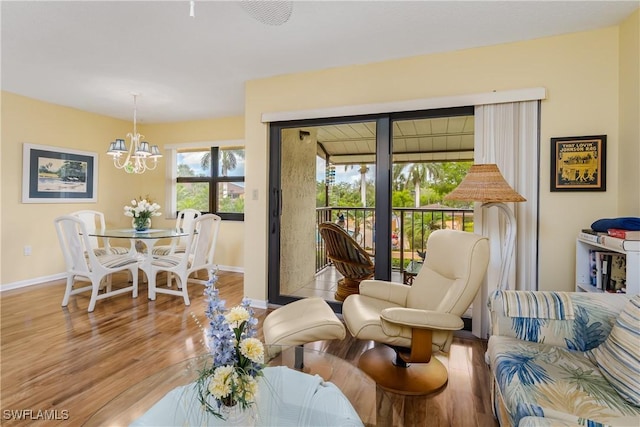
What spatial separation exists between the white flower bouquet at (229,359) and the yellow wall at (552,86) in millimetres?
2557

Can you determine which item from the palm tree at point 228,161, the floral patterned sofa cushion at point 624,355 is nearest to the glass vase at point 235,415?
the floral patterned sofa cushion at point 624,355

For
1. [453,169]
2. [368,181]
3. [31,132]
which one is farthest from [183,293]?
[453,169]

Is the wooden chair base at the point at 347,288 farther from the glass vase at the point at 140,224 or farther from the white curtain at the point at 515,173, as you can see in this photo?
the glass vase at the point at 140,224

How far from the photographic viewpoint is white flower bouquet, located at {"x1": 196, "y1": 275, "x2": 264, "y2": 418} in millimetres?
1025

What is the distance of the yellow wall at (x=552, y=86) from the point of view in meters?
2.47

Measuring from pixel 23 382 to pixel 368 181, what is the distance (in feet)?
9.88

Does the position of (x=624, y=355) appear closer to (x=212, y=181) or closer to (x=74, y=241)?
(x=74, y=241)

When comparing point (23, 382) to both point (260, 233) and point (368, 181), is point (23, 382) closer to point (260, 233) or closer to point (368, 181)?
point (260, 233)

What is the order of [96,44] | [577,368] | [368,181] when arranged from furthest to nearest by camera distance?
[368,181] < [96,44] < [577,368]

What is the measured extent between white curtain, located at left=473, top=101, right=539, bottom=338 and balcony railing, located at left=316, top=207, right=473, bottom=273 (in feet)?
3.88

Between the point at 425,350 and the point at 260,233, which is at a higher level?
the point at 260,233

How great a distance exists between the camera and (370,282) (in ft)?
8.27

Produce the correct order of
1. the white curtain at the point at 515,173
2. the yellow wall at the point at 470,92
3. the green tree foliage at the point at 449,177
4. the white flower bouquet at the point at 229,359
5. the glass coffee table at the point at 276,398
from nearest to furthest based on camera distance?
the white flower bouquet at the point at 229,359
the glass coffee table at the point at 276,398
the yellow wall at the point at 470,92
the white curtain at the point at 515,173
the green tree foliage at the point at 449,177

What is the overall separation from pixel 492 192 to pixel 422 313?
3.31 ft
